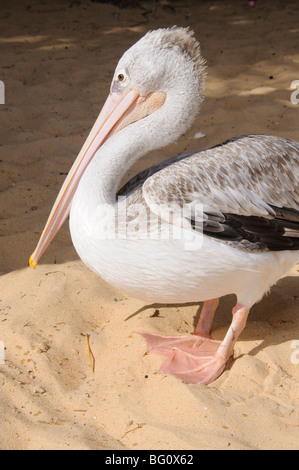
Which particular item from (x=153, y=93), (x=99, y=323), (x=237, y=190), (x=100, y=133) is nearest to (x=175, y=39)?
(x=153, y=93)

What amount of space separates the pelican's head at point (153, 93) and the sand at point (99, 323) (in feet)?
1.43

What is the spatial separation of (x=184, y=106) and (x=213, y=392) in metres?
1.24

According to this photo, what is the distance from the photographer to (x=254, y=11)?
23.7 ft

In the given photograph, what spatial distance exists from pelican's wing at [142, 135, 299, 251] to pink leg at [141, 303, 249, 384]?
0.38 meters

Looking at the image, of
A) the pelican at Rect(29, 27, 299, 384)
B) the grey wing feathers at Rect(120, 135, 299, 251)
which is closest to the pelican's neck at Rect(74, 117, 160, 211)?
the pelican at Rect(29, 27, 299, 384)

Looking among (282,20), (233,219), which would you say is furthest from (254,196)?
(282,20)

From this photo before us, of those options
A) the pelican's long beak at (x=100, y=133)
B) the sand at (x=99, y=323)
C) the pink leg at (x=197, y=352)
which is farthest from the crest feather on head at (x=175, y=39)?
the sand at (x=99, y=323)

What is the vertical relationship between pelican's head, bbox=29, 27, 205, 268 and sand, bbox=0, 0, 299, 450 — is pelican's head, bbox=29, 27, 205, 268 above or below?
above

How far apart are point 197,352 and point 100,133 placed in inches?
44.0

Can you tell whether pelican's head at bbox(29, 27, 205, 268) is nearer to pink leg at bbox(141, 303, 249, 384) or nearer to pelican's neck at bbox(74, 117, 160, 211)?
pelican's neck at bbox(74, 117, 160, 211)


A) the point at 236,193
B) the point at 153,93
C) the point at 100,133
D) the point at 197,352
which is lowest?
the point at 197,352

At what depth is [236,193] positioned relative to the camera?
2.68 meters

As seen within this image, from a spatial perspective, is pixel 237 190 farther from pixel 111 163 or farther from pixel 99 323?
pixel 99 323

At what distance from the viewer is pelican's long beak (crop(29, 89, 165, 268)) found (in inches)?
115
